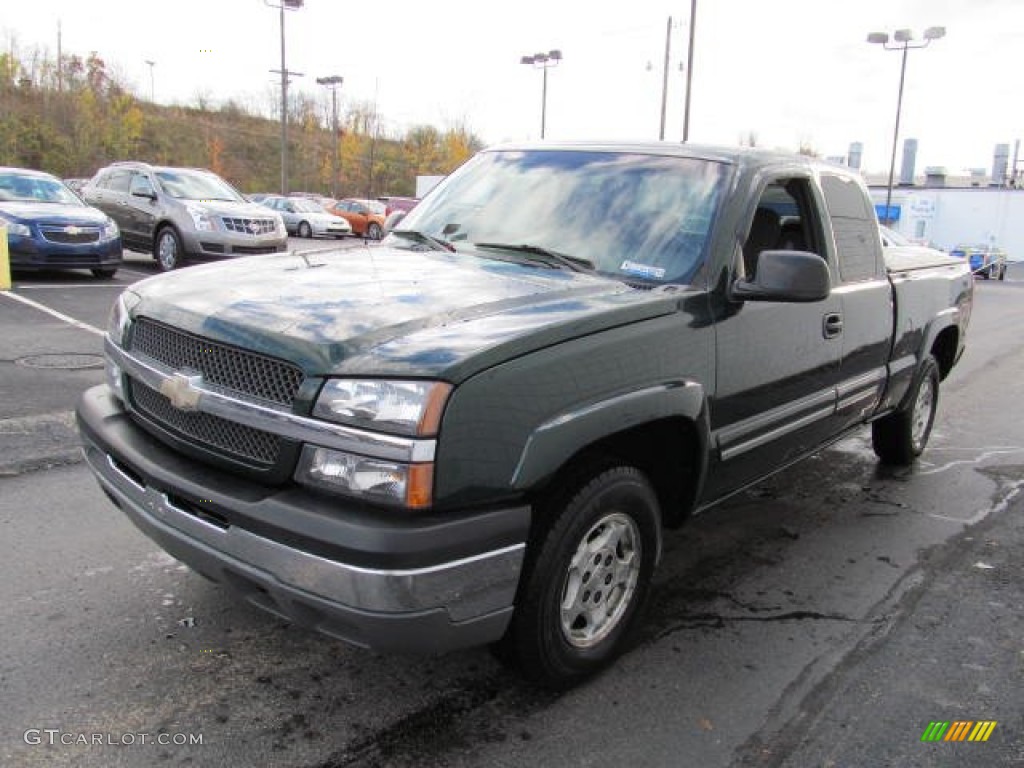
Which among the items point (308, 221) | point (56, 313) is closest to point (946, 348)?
point (56, 313)

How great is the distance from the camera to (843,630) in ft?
11.6

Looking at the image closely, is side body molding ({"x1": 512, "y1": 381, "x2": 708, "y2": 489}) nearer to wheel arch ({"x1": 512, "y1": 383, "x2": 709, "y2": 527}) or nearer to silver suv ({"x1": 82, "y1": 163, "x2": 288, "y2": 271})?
wheel arch ({"x1": 512, "y1": 383, "x2": 709, "y2": 527})

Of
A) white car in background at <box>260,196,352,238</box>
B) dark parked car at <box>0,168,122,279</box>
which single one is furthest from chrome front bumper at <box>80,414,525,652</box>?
white car in background at <box>260,196,352,238</box>

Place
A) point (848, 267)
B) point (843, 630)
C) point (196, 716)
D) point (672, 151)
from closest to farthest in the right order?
point (196, 716) < point (843, 630) < point (672, 151) < point (848, 267)

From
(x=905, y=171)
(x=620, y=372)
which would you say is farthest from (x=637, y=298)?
(x=905, y=171)

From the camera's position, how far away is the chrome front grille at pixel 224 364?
2477 mm

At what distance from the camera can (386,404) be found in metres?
2.31

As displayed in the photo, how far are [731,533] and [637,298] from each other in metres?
2.01

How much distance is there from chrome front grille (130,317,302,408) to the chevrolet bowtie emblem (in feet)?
0.13

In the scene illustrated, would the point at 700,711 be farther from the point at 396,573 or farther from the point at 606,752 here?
the point at 396,573

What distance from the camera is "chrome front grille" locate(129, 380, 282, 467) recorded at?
249cm

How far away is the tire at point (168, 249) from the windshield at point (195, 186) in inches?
24.5

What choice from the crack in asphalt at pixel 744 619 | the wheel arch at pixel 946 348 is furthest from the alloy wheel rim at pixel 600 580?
the wheel arch at pixel 946 348

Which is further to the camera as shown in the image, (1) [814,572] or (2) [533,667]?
(1) [814,572]
